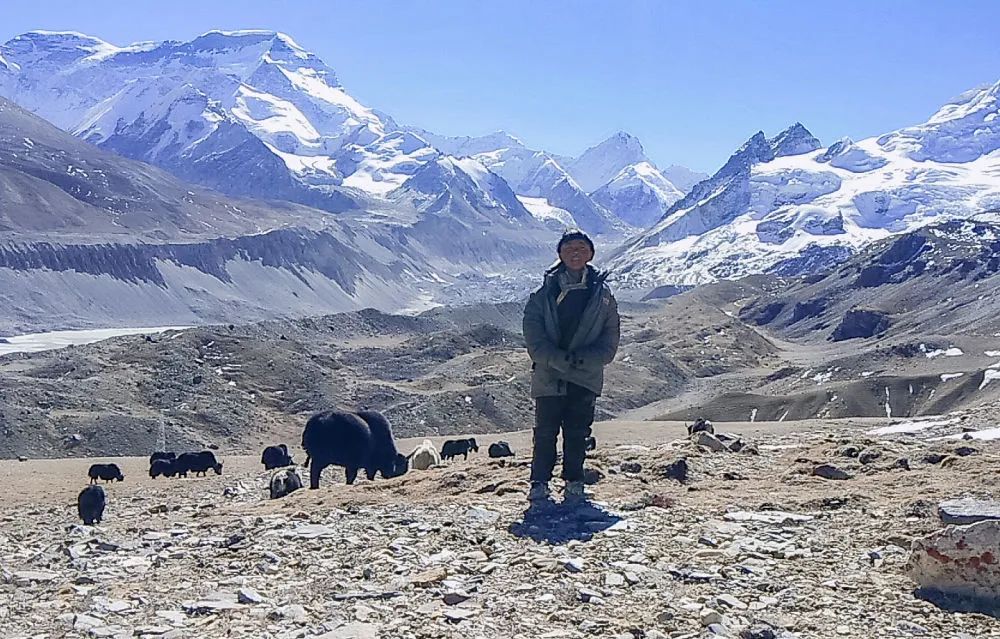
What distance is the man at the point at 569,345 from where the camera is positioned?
391 inches

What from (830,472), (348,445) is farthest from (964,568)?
(348,445)

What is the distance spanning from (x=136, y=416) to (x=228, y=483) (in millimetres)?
33463

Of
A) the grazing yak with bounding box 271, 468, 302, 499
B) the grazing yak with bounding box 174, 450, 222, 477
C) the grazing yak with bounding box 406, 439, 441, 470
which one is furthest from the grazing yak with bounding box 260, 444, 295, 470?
the grazing yak with bounding box 271, 468, 302, 499

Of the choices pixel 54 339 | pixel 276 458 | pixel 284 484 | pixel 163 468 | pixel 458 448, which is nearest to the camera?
pixel 284 484

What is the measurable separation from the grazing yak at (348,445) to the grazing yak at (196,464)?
9.83 meters

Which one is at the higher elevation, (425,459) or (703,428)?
(703,428)

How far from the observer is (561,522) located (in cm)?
881

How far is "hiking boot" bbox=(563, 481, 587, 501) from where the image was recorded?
988 cm

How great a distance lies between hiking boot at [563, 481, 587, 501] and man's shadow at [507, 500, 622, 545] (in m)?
0.22

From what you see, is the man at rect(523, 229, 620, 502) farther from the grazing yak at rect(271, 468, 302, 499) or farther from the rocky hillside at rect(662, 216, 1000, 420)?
the rocky hillside at rect(662, 216, 1000, 420)

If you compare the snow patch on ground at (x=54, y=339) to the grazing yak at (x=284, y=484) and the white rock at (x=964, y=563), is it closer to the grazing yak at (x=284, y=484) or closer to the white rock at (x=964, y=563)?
the grazing yak at (x=284, y=484)

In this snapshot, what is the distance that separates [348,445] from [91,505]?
5.66 m

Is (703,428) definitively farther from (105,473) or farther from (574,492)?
(105,473)

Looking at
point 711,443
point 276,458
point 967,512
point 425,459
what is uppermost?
point 711,443
